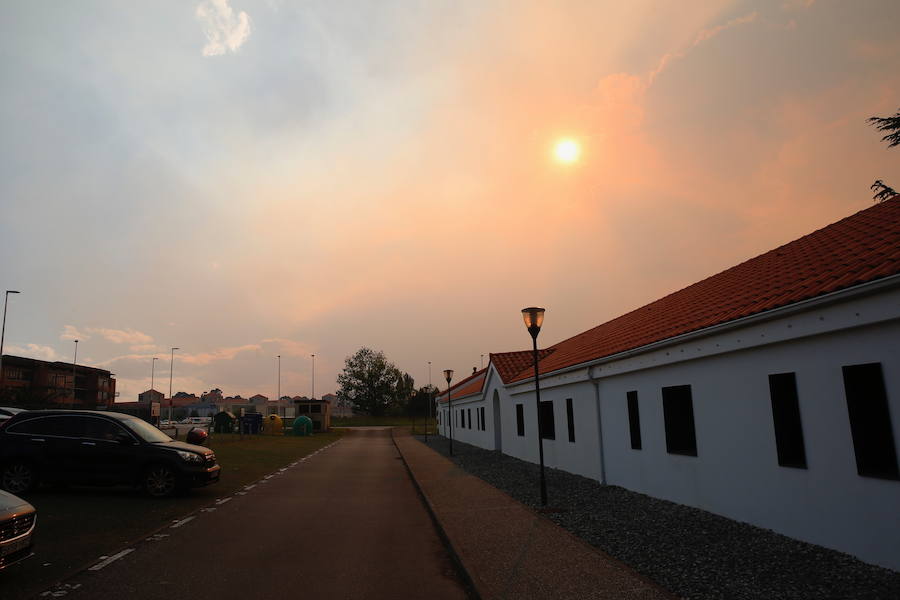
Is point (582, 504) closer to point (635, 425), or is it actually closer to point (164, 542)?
point (635, 425)

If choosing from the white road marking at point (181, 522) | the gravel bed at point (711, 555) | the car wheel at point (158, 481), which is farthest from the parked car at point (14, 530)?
the gravel bed at point (711, 555)

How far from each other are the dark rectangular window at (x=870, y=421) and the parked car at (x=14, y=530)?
9204 millimetres

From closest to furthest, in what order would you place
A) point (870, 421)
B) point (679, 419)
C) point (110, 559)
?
point (870, 421) → point (110, 559) → point (679, 419)

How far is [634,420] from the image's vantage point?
1236 cm

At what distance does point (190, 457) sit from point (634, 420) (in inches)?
389

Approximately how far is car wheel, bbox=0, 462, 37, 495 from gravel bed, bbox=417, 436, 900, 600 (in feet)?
35.2

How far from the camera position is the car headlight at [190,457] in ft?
41.5

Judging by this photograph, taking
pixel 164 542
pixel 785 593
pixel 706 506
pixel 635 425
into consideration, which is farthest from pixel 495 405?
pixel 785 593

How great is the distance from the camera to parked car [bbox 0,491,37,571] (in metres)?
5.89

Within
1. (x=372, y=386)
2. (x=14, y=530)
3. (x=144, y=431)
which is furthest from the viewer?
(x=372, y=386)

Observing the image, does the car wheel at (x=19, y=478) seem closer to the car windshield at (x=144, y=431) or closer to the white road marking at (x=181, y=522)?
the car windshield at (x=144, y=431)

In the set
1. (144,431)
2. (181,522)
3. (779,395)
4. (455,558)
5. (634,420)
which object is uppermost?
(779,395)

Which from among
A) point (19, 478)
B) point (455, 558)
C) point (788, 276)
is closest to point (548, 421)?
point (788, 276)

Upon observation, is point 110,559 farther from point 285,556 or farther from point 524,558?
point 524,558
